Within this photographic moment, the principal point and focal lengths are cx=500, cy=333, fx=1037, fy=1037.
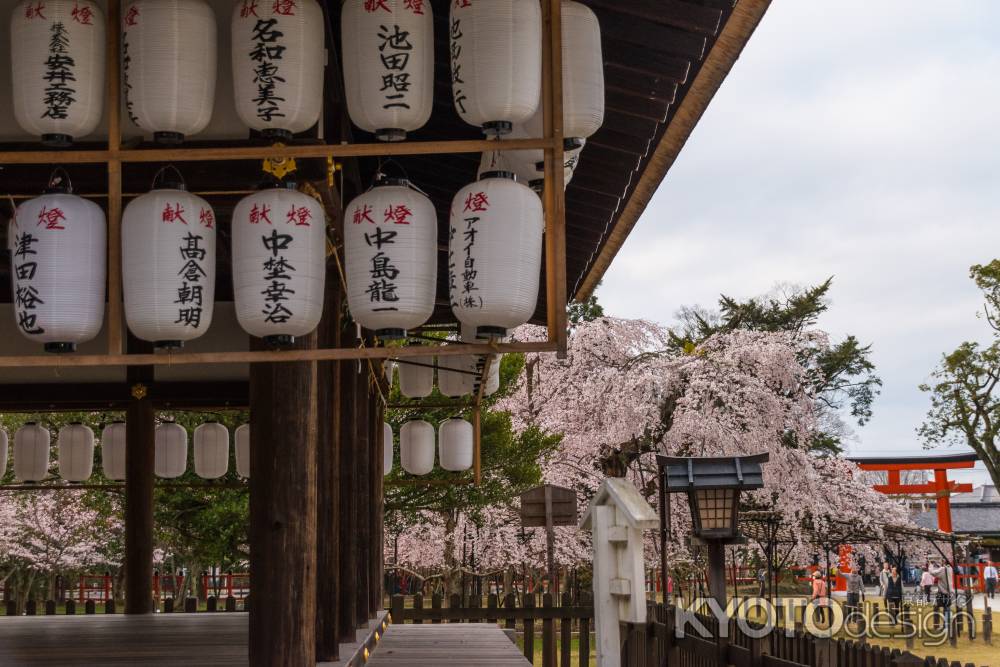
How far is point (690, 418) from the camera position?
20.4 metres

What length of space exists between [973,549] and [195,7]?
1434 inches

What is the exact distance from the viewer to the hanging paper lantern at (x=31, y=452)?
459 inches

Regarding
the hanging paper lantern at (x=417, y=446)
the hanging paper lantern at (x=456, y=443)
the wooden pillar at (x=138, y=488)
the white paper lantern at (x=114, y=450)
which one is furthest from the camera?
the hanging paper lantern at (x=417, y=446)

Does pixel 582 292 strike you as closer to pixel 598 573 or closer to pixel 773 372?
pixel 598 573

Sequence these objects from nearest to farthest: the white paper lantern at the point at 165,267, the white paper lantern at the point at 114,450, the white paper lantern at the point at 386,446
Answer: the white paper lantern at the point at 165,267 → the white paper lantern at the point at 114,450 → the white paper lantern at the point at 386,446

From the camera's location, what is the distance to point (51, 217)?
388cm

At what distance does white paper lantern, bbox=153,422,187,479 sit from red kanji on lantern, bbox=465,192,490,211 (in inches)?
364

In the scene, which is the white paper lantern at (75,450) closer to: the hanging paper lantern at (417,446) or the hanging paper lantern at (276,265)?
the hanging paper lantern at (417,446)

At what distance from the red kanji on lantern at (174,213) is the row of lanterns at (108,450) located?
8772 mm

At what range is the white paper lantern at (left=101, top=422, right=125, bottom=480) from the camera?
39.6ft

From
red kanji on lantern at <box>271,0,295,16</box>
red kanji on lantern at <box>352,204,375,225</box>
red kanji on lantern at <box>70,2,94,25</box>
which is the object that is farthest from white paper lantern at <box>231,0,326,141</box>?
red kanji on lantern at <box>70,2,94,25</box>

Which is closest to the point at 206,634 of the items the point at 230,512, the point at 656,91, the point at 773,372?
the point at 656,91

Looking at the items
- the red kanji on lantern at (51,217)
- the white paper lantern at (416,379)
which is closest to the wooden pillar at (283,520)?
the red kanji on lantern at (51,217)

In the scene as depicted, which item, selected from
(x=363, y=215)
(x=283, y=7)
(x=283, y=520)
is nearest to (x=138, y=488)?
(x=283, y=520)
